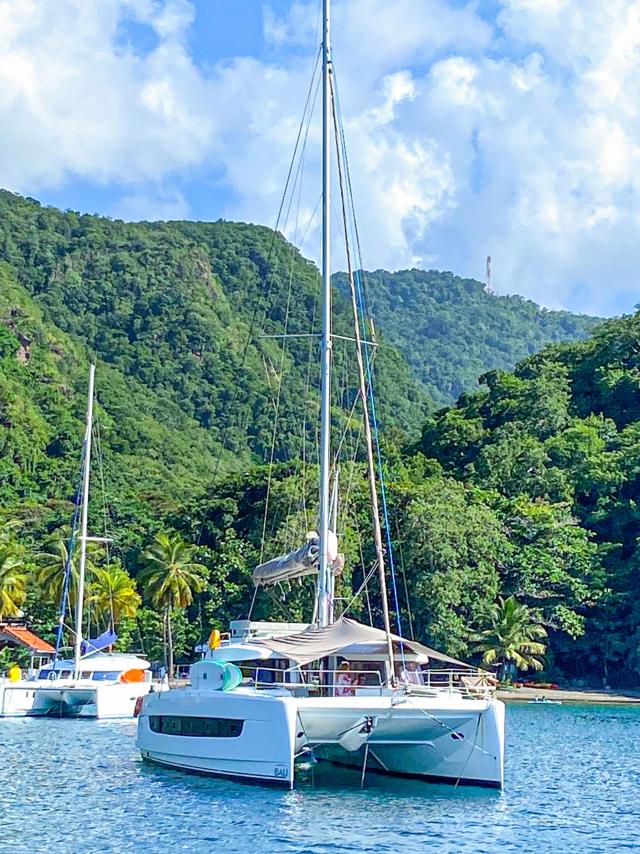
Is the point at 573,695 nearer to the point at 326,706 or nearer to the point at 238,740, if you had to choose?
the point at 238,740

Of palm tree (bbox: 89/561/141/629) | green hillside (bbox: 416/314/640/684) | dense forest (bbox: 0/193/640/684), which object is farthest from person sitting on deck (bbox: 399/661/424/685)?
palm tree (bbox: 89/561/141/629)

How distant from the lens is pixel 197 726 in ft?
78.5

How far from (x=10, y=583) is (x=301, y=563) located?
1382 inches

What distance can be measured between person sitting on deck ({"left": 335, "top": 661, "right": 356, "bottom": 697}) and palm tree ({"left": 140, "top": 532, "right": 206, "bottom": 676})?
33.2 metres

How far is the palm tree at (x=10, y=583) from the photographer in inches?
2264

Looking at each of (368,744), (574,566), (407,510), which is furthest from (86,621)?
(368,744)

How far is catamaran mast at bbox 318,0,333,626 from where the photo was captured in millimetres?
24734

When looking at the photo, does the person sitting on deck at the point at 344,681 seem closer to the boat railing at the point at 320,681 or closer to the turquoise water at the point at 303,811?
the boat railing at the point at 320,681

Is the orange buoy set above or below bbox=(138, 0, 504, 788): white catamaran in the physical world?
above

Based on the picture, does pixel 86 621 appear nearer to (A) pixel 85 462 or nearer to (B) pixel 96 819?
(A) pixel 85 462

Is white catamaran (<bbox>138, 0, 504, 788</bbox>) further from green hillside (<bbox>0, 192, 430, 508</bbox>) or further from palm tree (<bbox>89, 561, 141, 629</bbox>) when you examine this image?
green hillside (<bbox>0, 192, 430, 508</bbox>)

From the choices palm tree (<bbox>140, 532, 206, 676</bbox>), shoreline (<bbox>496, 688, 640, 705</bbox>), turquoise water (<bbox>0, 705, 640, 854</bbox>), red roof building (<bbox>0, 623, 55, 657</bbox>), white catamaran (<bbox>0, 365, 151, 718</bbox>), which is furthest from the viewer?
red roof building (<bbox>0, 623, 55, 657</bbox>)

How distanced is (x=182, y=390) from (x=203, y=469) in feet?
64.0

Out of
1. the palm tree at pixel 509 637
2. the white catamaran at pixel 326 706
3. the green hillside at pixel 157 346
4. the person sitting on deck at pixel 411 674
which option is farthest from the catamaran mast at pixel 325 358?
the green hillside at pixel 157 346
